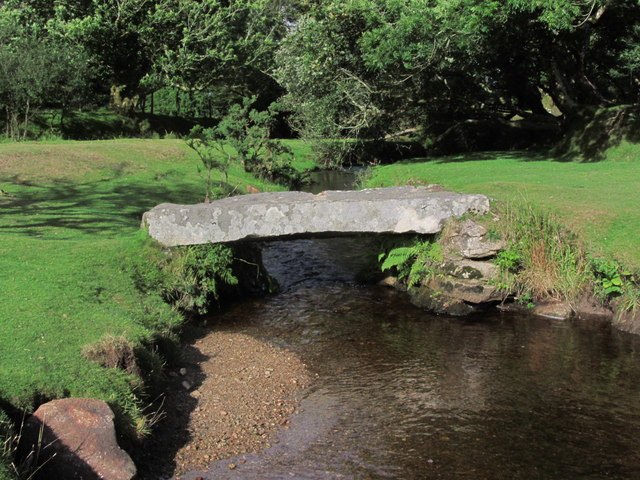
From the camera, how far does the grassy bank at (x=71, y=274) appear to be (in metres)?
8.37

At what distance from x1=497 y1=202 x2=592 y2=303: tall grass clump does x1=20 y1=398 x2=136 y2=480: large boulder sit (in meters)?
10.3

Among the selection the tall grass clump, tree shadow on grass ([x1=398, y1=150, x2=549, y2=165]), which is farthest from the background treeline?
the tall grass clump

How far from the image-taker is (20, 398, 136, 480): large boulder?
7.00 meters

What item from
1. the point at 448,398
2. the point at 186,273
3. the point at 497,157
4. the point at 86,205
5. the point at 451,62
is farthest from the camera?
the point at 497,157

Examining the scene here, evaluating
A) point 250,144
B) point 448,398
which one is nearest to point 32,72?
point 250,144

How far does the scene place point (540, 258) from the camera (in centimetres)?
1465

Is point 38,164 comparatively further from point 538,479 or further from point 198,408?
point 538,479

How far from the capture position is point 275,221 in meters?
14.5

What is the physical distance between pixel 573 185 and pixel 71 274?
15.0 meters

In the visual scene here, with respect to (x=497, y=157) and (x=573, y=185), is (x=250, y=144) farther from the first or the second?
(x=573, y=185)

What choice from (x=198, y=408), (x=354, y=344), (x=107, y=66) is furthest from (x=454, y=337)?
(x=107, y=66)

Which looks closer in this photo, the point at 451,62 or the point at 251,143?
the point at 451,62

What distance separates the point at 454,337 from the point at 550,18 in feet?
47.1

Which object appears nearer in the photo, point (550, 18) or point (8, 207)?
point (8, 207)
